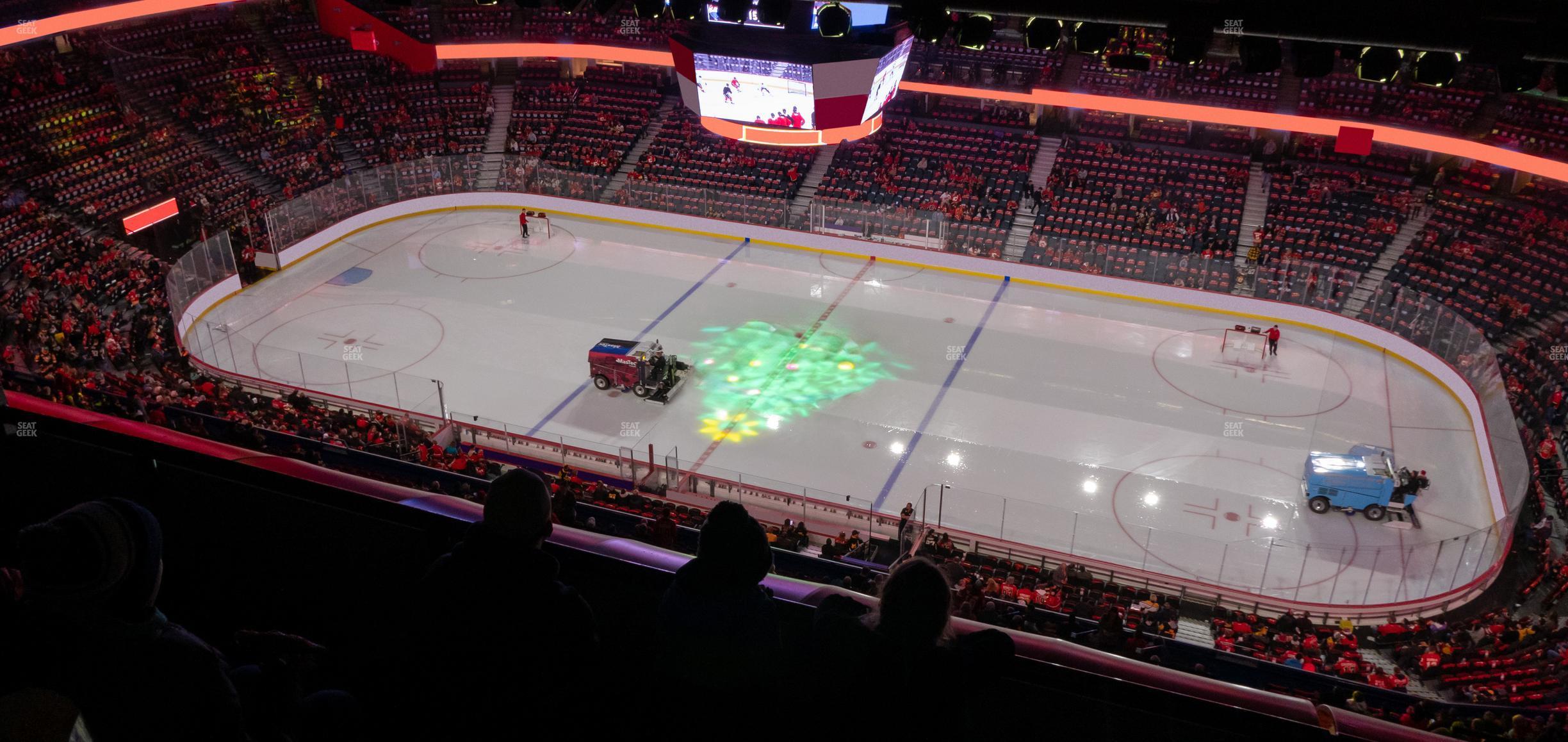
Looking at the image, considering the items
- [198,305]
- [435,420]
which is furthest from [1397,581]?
[198,305]

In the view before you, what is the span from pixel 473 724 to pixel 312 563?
2.90 feet

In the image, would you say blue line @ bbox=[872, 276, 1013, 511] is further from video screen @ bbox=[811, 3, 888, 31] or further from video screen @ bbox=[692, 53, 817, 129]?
video screen @ bbox=[811, 3, 888, 31]

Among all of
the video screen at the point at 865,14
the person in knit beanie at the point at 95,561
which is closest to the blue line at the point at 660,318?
the video screen at the point at 865,14

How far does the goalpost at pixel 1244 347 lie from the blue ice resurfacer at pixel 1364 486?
5729mm

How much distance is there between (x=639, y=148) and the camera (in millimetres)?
33469

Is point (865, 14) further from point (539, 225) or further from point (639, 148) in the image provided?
point (639, 148)

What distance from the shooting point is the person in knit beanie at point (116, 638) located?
2.11 metres

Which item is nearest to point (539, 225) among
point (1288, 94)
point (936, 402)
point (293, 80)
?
point (293, 80)

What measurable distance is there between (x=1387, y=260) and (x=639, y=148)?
21833 mm

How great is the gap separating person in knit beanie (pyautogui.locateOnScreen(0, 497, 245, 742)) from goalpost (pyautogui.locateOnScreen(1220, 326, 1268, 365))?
78.3 ft

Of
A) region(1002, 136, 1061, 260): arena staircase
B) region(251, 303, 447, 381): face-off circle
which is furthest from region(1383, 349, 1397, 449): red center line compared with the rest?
region(251, 303, 447, 381): face-off circle

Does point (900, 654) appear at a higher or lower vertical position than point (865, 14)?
higher

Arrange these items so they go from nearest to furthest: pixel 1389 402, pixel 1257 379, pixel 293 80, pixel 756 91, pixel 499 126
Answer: pixel 1389 402, pixel 756 91, pixel 1257 379, pixel 293 80, pixel 499 126

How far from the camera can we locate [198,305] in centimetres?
2388
